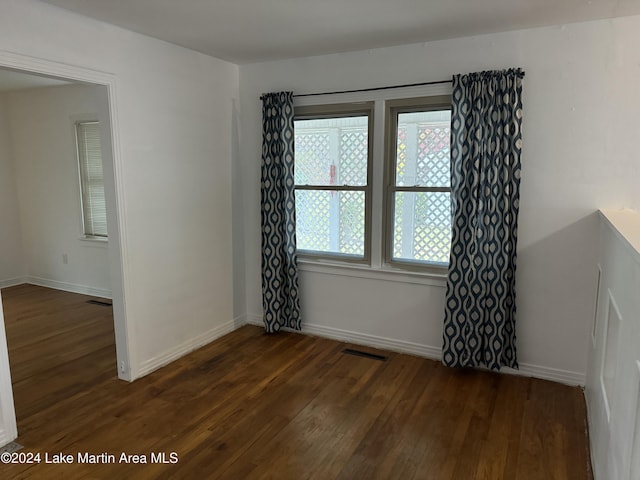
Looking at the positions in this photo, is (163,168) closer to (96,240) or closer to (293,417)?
(293,417)

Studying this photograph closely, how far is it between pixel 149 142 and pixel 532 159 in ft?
8.90

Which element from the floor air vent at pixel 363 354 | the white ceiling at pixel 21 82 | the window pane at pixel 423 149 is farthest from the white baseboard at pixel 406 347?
the white ceiling at pixel 21 82

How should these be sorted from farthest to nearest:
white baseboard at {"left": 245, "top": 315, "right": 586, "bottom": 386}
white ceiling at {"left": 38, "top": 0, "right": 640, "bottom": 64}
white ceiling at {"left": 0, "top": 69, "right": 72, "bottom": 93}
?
white ceiling at {"left": 0, "top": 69, "right": 72, "bottom": 93} → white baseboard at {"left": 245, "top": 315, "right": 586, "bottom": 386} → white ceiling at {"left": 38, "top": 0, "right": 640, "bottom": 64}

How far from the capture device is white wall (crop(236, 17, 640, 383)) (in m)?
2.74

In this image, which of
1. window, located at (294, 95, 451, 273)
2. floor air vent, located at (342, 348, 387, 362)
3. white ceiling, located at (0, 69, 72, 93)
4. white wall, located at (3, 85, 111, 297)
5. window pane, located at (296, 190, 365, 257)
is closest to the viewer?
window, located at (294, 95, 451, 273)

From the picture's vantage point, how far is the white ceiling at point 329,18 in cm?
247

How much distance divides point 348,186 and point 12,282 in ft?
15.8

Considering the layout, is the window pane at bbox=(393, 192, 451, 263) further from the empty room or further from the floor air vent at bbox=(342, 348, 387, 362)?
the floor air vent at bbox=(342, 348, 387, 362)

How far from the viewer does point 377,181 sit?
3525mm

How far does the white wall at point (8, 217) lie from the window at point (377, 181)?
405 centimetres

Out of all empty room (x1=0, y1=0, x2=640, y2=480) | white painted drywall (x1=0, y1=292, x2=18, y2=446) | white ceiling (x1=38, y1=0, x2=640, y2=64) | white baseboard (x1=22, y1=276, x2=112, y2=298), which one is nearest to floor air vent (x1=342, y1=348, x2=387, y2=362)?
empty room (x1=0, y1=0, x2=640, y2=480)

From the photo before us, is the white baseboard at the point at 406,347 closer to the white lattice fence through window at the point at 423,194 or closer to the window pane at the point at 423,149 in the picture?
the white lattice fence through window at the point at 423,194

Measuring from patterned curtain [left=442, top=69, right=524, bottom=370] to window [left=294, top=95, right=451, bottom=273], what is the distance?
0.74 ft

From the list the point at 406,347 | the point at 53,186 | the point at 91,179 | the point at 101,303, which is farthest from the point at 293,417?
the point at 53,186
